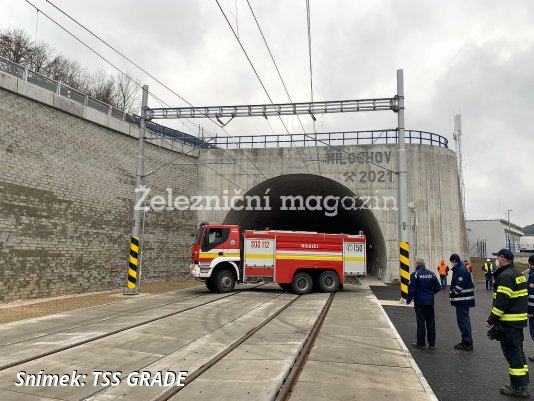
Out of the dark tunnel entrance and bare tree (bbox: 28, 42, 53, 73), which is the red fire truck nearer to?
the dark tunnel entrance

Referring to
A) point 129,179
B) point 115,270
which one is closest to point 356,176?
point 129,179

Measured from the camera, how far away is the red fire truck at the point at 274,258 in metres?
16.9

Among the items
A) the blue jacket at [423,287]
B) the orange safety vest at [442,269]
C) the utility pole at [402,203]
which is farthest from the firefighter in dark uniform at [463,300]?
the orange safety vest at [442,269]

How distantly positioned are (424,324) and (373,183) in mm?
16527

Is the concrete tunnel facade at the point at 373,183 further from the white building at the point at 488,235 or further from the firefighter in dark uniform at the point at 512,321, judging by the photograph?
the white building at the point at 488,235

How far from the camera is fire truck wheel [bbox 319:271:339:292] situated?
17.3 meters

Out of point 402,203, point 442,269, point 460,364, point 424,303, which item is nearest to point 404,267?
point 402,203

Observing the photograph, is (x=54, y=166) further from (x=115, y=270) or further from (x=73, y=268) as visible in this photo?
(x=115, y=270)

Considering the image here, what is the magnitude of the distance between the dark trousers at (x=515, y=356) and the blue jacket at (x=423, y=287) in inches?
100.0

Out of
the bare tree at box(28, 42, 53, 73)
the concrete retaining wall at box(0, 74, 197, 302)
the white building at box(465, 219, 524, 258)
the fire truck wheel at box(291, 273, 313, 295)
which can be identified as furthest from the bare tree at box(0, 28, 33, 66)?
the white building at box(465, 219, 524, 258)

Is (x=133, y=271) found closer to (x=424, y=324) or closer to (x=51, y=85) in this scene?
(x=51, y=85)

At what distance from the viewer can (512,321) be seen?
211 inches

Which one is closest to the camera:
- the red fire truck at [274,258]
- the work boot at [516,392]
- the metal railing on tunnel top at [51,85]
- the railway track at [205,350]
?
the railway track at [205,350]

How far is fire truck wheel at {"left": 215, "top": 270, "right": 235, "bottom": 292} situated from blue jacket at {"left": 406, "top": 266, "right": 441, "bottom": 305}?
10375mm
